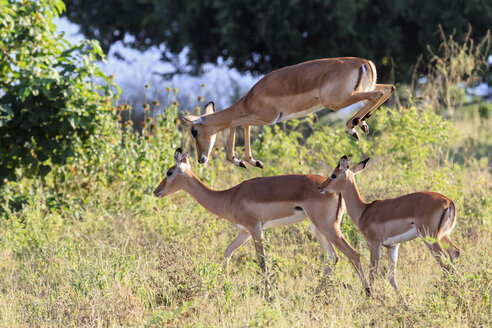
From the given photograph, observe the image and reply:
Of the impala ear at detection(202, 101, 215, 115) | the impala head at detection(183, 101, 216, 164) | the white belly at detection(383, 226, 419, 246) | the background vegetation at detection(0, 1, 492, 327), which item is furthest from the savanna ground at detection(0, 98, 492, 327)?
the impala ear at detection(202, 101, 215, 115)

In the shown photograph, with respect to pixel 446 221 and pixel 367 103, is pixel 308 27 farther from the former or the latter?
pixel 367 103

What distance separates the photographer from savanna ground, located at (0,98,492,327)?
17.5 ft

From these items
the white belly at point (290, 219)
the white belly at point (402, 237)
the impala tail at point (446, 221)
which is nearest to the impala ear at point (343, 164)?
the white belly at point (290, 219)

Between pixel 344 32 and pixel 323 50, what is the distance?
4.13 ft

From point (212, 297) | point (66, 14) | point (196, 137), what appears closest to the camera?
point (196, 137)

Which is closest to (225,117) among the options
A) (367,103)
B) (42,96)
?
(367,103)

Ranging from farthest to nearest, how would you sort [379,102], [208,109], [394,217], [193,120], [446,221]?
[394,217], [446,221], [208,109], [193,120], [379,102]

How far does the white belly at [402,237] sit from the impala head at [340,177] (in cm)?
62

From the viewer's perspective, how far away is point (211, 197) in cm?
671

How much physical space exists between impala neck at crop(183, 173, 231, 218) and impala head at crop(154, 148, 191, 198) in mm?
78

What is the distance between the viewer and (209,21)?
1775 centimetres

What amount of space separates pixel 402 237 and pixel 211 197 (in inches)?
73.1

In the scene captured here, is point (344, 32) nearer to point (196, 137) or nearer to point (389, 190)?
point (389, 190)

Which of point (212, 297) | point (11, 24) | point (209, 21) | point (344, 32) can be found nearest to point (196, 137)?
point (212, 297)
